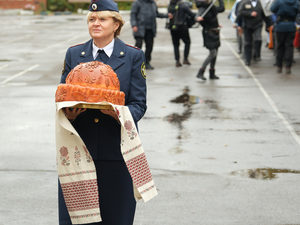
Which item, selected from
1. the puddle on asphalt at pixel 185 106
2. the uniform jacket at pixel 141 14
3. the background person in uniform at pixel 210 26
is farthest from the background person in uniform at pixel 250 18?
the puddle on asphalt at pixel 185 106

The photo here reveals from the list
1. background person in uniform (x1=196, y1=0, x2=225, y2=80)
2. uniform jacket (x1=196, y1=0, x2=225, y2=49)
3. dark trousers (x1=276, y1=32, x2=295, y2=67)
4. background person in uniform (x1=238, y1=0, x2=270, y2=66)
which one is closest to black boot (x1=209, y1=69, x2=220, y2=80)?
background person in uniform (x1=196, y1=0, x2=225, y2=80)

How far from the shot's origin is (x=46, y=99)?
42.4ft

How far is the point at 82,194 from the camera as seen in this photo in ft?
12.9

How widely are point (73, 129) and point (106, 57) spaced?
60 cm

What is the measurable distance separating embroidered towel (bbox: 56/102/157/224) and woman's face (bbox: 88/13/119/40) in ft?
1.73

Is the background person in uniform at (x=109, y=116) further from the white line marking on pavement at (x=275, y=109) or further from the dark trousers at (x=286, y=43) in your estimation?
the dark trousers at (x=286, y=43)

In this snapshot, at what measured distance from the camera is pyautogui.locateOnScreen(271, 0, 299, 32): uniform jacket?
1572 centimetres

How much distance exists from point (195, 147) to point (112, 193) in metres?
4.87

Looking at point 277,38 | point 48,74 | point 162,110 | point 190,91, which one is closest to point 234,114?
point 162,110

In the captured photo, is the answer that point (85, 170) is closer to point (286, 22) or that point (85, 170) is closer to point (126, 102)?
point (126, 102)

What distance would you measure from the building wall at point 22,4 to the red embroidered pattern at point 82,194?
50546 mm

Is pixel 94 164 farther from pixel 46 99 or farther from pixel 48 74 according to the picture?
pixel 48 74

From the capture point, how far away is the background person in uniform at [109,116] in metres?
4.02

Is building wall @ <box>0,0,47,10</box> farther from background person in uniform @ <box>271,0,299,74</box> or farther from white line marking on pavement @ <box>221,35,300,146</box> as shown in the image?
background person in uniform @ <box>271,0,299,74</box>
